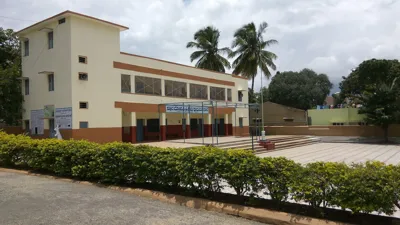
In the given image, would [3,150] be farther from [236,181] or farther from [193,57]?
[193,57]

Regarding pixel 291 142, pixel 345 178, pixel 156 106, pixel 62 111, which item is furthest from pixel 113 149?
pixel 291 142

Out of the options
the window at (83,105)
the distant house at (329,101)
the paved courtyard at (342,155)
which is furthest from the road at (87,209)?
the distant house at (329,101)

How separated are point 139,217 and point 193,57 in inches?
1289


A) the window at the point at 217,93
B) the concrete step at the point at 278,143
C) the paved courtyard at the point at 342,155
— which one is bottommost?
the paved courtyard at the point at 342,155

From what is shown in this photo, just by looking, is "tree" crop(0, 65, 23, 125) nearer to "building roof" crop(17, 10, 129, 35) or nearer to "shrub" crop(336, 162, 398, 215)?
"building roof" crop(17, 10, 129, 35)

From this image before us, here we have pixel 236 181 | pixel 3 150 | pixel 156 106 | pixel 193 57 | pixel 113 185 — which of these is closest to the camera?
pixel 236 181

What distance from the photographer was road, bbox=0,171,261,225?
4984 millimetres

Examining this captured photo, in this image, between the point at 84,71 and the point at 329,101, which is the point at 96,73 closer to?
the point at 84,71

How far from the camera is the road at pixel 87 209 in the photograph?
498 cm

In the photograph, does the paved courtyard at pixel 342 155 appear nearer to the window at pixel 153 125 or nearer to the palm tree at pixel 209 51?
the window at pixel 153 125

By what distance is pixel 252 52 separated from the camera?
1364 inches

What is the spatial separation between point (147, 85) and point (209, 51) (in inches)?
634

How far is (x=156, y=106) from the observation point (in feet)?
73.4

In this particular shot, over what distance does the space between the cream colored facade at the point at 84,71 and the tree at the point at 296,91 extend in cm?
3443
